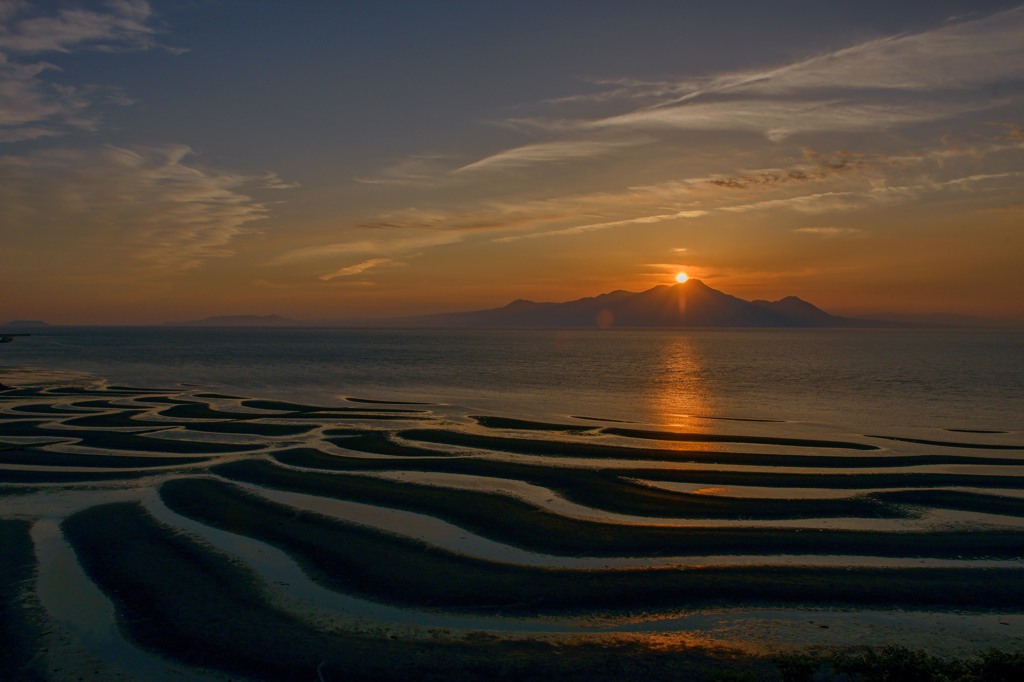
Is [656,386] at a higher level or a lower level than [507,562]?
lower

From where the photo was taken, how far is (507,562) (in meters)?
19.5

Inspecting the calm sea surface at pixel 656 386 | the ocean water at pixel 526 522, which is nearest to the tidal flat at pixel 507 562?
the ocean water at pixel 526 522

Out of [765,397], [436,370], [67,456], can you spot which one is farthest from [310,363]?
[67,456]

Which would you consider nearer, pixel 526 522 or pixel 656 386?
pixel 526 522

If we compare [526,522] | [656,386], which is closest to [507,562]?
[526,522]

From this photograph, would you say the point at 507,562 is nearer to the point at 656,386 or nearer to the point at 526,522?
the point at 526,522

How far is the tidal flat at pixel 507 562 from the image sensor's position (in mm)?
14016

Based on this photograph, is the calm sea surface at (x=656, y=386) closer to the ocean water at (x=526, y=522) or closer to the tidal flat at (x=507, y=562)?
the ocean water at (x=526, y=522)

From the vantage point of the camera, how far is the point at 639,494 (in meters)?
26.9

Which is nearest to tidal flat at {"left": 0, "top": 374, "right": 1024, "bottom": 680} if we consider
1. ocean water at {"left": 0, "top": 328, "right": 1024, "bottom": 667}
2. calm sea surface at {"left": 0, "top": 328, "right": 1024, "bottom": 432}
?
ocean water at {"left": 0, "top": 328, "right": 1024, "bottom": 667}

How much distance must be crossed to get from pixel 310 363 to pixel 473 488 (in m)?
91.7

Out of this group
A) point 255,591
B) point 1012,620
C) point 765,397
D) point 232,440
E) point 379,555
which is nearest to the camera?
point 1012,620

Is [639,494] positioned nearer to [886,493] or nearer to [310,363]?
[886,493]

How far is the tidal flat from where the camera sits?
1402 cm
